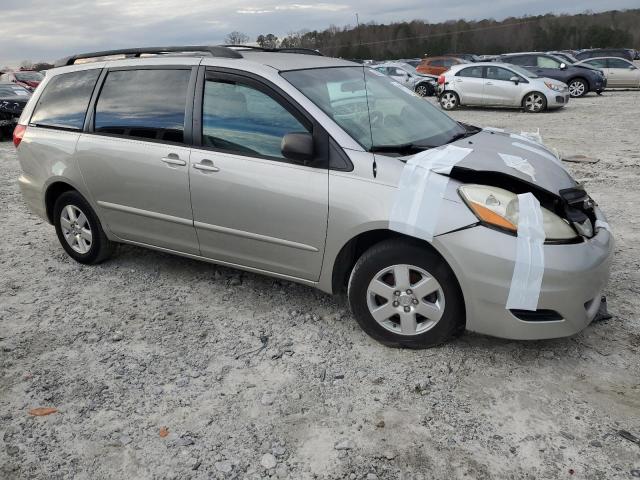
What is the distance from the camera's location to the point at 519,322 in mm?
2984

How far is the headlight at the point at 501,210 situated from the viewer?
2939mm

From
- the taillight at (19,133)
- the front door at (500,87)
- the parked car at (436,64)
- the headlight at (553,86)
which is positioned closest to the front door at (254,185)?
the taillight at (19,133)

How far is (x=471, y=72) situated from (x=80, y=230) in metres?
14.6

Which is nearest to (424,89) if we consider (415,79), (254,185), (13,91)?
(415,79)

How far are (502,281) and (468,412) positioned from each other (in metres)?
0.70

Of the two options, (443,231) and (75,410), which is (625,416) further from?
(75,410)

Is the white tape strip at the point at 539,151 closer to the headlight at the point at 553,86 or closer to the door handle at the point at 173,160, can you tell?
the door handle at the point at 173,160

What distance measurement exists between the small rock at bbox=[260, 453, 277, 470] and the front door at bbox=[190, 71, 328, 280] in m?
1.28

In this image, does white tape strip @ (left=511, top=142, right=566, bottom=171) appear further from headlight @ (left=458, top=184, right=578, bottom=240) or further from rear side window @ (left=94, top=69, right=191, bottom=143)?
rear side window @ (left=94, top=69, right=191, bottom=143)

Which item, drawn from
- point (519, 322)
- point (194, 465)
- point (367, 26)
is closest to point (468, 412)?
point (519, 322)

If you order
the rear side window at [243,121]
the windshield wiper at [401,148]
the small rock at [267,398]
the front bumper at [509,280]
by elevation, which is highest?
the rear side window at [243,121]

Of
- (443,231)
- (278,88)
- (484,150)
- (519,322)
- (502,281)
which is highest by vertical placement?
(278,88)

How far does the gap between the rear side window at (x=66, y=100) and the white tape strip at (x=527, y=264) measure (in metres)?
3.52

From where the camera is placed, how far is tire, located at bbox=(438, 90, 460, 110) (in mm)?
17131
